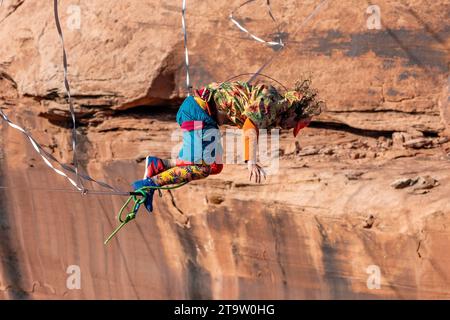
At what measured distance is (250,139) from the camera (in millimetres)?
4543

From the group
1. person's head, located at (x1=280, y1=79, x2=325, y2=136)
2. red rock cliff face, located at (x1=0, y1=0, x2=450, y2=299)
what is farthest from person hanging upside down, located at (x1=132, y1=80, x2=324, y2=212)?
red rock cliff face, located at (x1=0, y1=0, x2=450, y2=299)

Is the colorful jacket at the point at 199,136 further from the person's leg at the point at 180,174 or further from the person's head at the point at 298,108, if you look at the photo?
the person's head at the point at 298,108

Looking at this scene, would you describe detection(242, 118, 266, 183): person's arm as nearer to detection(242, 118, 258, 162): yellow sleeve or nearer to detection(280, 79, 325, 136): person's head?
detection(242, 118, 258, 162): yellow sleeve

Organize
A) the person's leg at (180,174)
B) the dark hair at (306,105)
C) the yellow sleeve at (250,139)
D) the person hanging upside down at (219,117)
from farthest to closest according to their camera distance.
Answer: the person's leg at (180,174) → the dark hair at (306,105) → the person hanging upside down at (219,117) → the yellow sleeve at (250,139)

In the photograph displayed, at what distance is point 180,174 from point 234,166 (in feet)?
5.70

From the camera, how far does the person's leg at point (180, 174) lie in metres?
4.86

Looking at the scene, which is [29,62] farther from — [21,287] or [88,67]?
[21,287]

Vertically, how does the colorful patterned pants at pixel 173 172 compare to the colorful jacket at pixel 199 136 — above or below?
below

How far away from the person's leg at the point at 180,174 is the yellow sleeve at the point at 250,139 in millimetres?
368

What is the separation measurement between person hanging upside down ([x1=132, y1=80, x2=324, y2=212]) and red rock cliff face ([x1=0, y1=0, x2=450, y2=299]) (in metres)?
1.03

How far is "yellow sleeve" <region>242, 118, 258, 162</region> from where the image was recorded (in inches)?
178

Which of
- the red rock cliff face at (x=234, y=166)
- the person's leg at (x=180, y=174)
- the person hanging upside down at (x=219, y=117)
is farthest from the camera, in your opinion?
the red rock cliff face at (x=234, y=166)

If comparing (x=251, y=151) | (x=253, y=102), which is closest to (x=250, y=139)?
(x=251, y=151)

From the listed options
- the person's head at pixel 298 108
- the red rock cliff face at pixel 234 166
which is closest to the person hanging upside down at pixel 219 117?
the person's head at pixel 298 108
